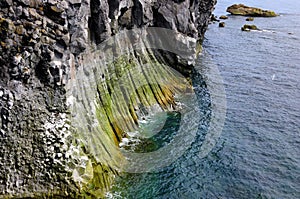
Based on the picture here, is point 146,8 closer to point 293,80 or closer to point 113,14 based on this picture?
point 113,14

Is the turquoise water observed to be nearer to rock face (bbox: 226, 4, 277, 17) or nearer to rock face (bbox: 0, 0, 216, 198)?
rock face (bbox: 0, 0, 216, 198)

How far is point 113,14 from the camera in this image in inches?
1521

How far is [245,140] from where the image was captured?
1602 inches

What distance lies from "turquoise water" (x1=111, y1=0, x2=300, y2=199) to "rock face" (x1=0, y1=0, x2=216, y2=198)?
228 inches

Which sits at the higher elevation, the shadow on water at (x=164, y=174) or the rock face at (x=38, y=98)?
the rock face at (x=38, y=98)

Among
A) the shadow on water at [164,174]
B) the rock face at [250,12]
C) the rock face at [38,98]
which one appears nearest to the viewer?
the rock face at [38,98]

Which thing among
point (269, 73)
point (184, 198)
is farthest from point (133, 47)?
point (269, 73)

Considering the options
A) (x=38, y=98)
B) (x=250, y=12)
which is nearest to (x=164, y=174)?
(x=38, y=98)

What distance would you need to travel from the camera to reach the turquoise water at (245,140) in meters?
31.8

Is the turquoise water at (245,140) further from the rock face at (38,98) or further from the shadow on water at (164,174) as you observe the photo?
the rock face at (38,98)

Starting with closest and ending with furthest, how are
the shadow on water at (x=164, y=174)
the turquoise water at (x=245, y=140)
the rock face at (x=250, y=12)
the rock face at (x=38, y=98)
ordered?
1. the rock face at (x=38, y=98)
2. the shadow on water at (x=164, y=174)
3. the turquoise water at (x=245, y=140)
4. the rock face at (x=250, y=12)

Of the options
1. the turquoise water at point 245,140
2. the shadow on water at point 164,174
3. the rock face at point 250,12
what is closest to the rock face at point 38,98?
the shadow on water at point 164,174

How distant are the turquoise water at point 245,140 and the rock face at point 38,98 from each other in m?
5.78

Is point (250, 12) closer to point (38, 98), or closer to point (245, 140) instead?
point (245, 140)
